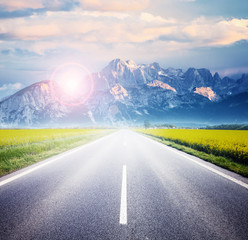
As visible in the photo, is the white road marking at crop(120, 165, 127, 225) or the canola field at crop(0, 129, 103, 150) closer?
the white road marking at crop(120, 165, 127, 225)

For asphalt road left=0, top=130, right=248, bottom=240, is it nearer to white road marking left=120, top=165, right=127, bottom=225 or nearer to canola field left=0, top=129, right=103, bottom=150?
white road marking left=120, top=165, right=127, bottom=225

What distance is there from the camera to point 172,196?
12.5 ft

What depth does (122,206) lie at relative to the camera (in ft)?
10.8

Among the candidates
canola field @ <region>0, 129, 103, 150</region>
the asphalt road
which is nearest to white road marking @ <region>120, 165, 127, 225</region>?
the asphalt road

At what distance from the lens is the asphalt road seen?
248 cm

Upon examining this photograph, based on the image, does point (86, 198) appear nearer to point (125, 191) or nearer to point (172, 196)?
point (125, 191)

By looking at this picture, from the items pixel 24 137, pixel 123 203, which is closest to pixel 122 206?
pixel 123 203

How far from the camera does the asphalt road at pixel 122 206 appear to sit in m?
2.48

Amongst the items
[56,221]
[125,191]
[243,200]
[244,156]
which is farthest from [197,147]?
[56,221]

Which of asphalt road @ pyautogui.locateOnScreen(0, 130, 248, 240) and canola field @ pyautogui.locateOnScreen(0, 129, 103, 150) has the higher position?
canola field @ pyautogui.locateOnScreen(0, 129, 103, 150)

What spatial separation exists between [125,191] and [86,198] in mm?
1055

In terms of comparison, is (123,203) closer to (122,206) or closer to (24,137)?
(122,206)

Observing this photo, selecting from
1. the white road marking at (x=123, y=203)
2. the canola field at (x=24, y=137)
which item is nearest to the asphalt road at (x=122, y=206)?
the white road marking at (x=123, y=203)

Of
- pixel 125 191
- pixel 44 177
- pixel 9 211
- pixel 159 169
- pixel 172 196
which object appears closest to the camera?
pixel 9 211
